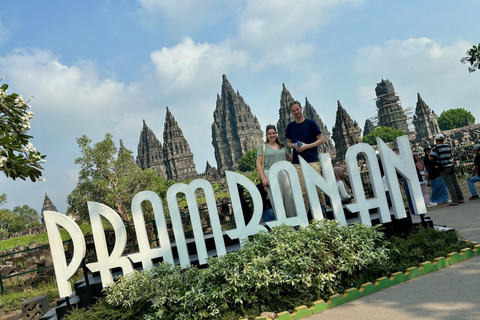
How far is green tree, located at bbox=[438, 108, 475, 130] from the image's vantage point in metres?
102

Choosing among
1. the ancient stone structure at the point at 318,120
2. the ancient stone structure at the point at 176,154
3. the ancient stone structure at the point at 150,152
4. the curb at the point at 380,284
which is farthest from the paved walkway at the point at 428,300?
the ancient stone structure at the point at 318,120

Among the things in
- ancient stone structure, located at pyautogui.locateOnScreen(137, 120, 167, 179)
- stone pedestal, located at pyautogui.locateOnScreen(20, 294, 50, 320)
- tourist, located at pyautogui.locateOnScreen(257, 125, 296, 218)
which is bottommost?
stone pedestal, located at pyautogui.locateOnScreen(20, 294, 50, 320)

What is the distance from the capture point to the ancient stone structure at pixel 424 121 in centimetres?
9306

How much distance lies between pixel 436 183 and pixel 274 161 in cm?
638

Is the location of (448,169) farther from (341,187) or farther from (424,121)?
(424,121)

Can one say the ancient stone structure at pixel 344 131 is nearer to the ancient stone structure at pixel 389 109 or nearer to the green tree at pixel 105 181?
the ancient stone structure at pixel 389 109

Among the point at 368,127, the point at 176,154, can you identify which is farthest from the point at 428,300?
the point at 368,127

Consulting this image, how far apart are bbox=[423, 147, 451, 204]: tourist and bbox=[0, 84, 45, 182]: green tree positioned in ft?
30.1

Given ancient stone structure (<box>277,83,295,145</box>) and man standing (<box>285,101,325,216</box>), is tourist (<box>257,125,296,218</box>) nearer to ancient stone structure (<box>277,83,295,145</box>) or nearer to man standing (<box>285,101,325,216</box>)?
man standing (<box>285,101,325,216</box>)

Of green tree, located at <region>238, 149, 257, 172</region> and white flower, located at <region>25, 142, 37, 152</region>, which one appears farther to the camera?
green tree, located at <region>238, 149, 257, 172</region>

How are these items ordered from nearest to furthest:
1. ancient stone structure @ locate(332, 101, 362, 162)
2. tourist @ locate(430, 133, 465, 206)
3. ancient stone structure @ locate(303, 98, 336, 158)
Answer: tourist @ locate(430, 133, 465, 206) → ancient stone structure @ locate(332, 101, 362, 162) → ancient stone structure @ locate(303, 98, 336, 158)

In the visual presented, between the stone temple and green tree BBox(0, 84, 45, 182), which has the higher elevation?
the stone temple

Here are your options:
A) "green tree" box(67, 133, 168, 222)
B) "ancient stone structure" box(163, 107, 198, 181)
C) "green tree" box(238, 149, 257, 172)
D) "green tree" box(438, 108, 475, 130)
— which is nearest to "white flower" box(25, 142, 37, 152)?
"green tree" box(67, 133, 168, 222)

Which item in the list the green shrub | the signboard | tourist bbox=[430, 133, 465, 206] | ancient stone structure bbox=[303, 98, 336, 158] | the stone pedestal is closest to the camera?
the green shrub
